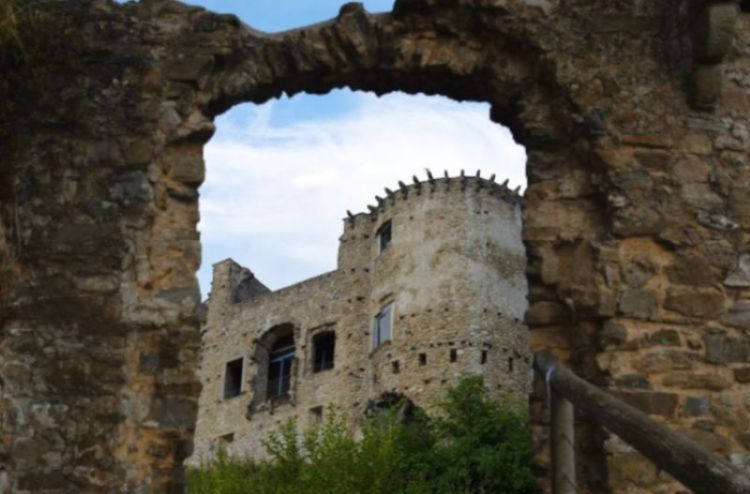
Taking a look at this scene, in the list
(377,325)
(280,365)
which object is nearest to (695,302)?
(377,325)

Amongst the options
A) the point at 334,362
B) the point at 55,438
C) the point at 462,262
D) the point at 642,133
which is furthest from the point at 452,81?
the point at 334,362

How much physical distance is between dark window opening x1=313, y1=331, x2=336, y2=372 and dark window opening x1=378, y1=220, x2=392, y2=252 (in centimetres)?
310

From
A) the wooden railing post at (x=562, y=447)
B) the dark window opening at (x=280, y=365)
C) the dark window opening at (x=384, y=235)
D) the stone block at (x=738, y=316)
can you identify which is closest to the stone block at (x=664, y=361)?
the stone block at (x=738, y=316)

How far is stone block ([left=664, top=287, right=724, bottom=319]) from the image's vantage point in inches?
221

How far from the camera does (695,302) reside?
18.4ft

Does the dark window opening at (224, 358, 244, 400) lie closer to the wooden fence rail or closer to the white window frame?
the white window frame

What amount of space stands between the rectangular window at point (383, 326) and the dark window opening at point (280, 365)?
4364 mm

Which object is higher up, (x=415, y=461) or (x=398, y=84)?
(x=398, y=84)

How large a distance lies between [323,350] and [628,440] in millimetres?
32553

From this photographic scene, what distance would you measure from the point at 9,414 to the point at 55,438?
0.24 metres

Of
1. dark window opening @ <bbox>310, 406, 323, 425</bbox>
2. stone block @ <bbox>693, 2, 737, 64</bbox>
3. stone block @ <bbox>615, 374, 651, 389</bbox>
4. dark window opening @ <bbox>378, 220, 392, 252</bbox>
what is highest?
dark window opening @ <bbox>378, 220, 392, 252</bbox>

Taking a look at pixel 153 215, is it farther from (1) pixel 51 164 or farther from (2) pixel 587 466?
(2) pixel 587 466

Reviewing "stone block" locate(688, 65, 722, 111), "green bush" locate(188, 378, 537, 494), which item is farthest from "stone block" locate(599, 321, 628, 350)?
"green bush" locate(188, 378, 537, 494)

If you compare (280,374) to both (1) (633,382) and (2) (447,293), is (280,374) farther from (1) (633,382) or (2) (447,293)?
(1) (633,382)
